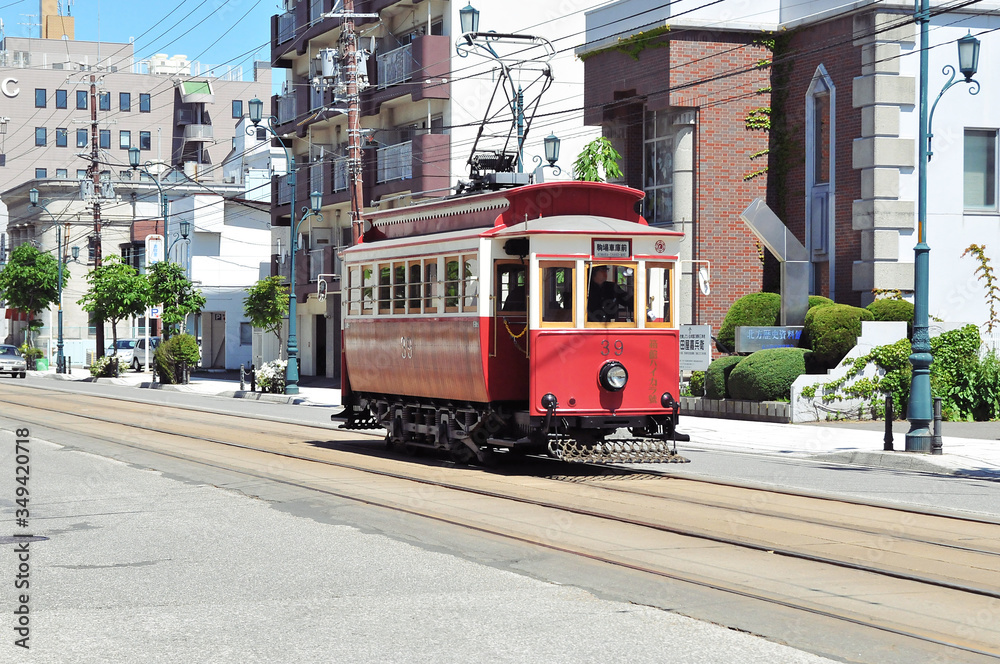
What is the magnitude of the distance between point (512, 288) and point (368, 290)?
402cm

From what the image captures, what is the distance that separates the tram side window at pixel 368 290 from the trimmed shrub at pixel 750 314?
13.1 m

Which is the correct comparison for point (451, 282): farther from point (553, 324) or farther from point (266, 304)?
point (266, 304)

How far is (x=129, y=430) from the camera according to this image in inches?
947

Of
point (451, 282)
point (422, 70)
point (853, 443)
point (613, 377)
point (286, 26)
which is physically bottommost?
point (853, 443)

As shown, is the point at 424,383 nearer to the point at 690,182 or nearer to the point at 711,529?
the point at 711,529

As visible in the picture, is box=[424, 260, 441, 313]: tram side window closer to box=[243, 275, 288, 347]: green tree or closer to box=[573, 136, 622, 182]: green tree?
box=[573, 136, 622, 182]: green tree

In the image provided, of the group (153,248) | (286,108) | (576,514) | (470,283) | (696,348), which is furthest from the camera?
(153,248)

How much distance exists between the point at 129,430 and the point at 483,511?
13113 mm

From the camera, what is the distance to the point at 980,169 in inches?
1249

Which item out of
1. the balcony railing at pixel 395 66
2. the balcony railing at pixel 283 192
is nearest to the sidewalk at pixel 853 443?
the balcony railing at pixel 395 66

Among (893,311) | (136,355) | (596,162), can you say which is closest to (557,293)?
(893,311)

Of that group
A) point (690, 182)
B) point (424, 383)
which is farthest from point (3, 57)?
point (424, 383)

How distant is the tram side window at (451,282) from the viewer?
56.2 feet

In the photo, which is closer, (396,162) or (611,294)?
(611,294)
